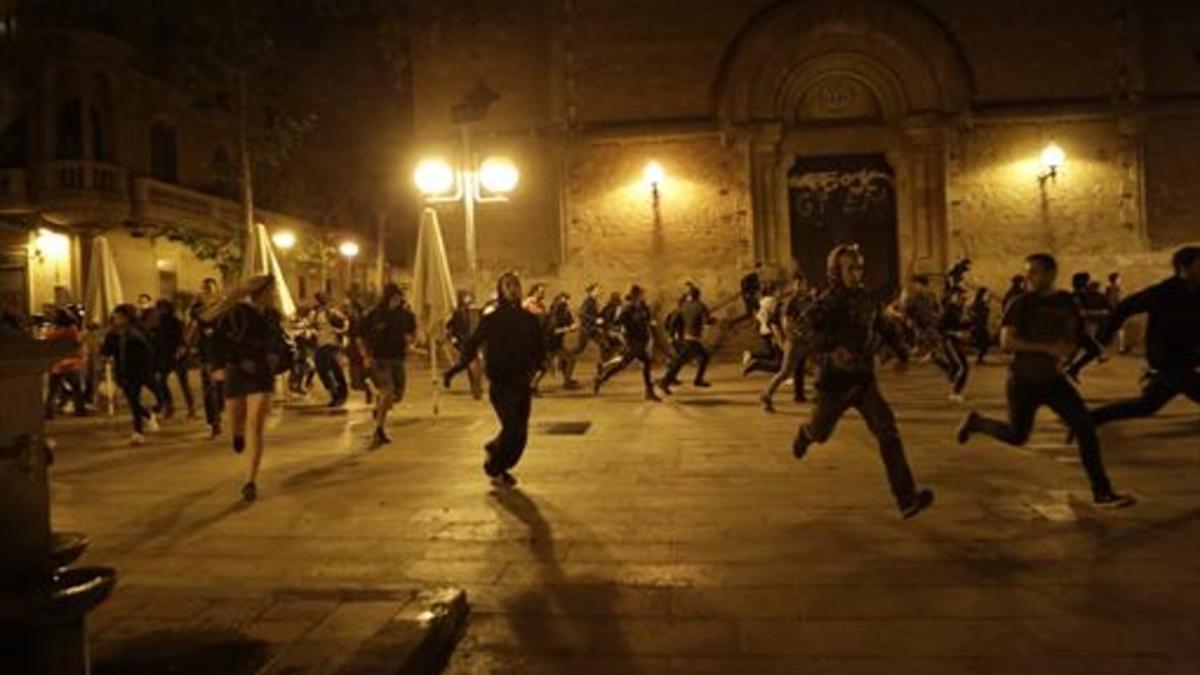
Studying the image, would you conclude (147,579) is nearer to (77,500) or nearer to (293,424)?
(77,500)

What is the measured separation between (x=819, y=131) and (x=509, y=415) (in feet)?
54.8

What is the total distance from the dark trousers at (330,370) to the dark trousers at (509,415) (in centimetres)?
754

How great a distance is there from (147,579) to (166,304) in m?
8.77

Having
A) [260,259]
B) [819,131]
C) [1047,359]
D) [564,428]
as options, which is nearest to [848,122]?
[819,131]

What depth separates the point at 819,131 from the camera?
23.5 meters

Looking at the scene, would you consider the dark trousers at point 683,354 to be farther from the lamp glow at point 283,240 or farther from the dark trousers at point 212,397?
the lamp glow at point 283,240

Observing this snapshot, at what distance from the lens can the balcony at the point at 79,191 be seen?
88.8 feet

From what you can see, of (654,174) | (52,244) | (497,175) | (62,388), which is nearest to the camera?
(497,175)

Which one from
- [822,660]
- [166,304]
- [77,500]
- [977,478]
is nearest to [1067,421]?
[977,478]

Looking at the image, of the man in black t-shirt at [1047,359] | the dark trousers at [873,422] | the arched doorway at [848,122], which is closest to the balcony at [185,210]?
the arched doorway at [848,122]

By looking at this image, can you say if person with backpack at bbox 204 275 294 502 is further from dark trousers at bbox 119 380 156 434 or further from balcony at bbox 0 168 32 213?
balcony at bbox 0 168 32 213

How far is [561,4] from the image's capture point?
76.5ft

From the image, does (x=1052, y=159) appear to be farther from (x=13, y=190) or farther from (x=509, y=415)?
(x=13, y=190)

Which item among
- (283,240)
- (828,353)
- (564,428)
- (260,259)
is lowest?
(564,428)
